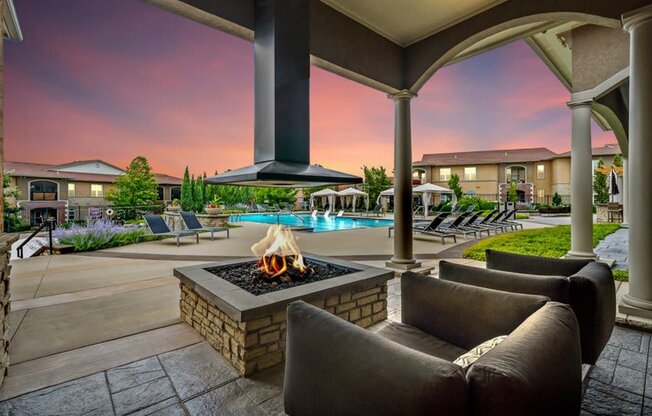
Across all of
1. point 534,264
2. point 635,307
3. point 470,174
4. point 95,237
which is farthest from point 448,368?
point 470,174

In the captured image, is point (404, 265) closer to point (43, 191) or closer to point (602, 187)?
point (602, 187)

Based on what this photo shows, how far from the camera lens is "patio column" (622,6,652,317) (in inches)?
118

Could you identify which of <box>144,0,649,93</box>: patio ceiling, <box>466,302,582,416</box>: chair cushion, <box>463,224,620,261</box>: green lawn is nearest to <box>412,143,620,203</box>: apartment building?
<box>463,224,620,261</box>: green lawn

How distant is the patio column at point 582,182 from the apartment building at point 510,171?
90.5 ft

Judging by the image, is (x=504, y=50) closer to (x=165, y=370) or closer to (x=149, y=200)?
(x=165, y=370)

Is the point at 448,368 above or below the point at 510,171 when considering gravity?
below

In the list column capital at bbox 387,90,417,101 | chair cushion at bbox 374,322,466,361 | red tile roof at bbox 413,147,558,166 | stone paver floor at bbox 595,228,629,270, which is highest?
red tile roof at bbox 413,147,558,166

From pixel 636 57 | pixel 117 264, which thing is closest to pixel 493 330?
pixel 636 57

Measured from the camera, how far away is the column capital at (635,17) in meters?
2.98

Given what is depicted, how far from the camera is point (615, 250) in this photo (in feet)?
22.5

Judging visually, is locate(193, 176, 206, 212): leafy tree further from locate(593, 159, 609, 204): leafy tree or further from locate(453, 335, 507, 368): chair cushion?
locate(593, 159, 609, 204): leafy tree

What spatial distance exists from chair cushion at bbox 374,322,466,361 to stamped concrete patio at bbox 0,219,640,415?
0.86 metres

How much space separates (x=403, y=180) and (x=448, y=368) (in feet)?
14.1

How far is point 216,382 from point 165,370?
0.46 metres
